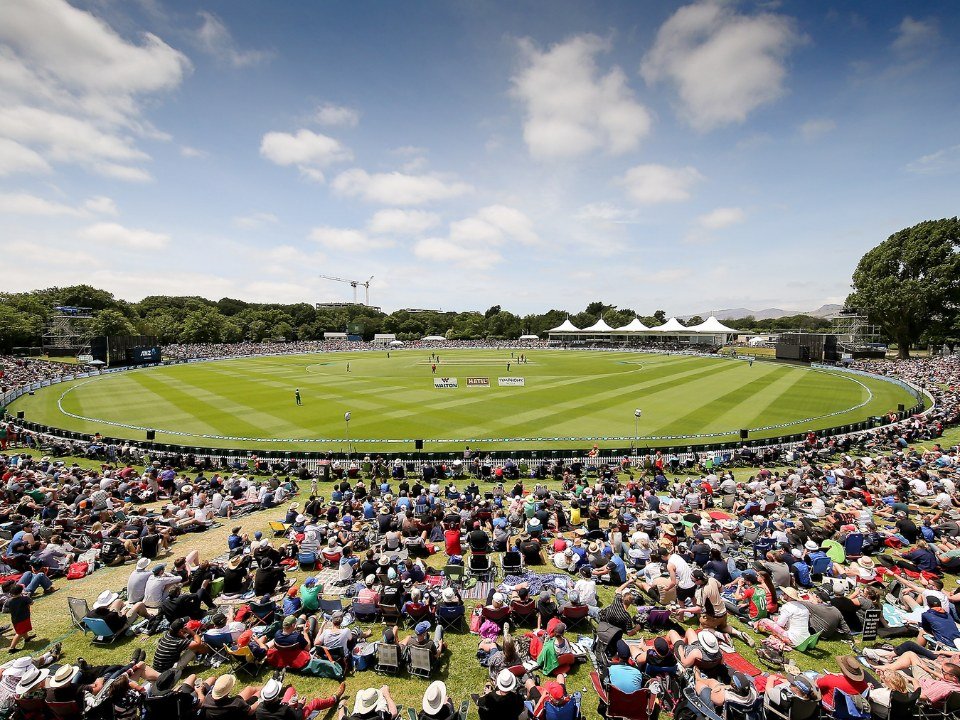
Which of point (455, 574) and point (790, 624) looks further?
point (455, 574)

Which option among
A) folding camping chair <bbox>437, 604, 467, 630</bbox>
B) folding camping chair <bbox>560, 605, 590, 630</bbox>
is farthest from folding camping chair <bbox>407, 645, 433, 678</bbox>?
folding camping chair <bbox>560, 605, 590, 630</bbox>

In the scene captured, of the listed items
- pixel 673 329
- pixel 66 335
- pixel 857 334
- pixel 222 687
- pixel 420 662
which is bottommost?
pixel 420 662

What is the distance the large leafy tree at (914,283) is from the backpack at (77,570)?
317ft

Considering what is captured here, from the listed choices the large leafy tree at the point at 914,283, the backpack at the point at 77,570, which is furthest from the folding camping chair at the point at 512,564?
the large leafy tree at the point at 914,283

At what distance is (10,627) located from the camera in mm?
8945

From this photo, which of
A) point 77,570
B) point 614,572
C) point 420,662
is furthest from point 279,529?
point 614,572

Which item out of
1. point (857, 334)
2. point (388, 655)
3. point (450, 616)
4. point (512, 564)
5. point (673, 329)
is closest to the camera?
point (388, 655)

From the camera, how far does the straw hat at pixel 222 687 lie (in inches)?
245

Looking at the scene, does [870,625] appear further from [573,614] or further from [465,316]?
[465,316]

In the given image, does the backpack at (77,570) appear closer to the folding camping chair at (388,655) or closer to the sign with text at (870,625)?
the folding camping chair at (388,655)

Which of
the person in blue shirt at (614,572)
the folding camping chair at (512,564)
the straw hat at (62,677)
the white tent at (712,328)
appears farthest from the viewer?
the white tent at (712,328)

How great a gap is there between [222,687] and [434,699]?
116 inches

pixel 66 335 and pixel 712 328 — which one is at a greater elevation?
pixel 712 328

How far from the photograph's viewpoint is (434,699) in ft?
20.5
